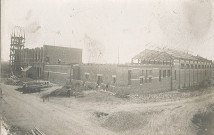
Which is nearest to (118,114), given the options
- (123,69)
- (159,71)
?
(123,69)

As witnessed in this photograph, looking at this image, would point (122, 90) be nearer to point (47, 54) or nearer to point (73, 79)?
point (73, 79)

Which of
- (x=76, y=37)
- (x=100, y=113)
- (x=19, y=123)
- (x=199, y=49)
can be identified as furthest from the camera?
(x=19, y=123)

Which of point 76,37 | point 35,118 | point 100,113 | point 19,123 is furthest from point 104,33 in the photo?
point 19,123

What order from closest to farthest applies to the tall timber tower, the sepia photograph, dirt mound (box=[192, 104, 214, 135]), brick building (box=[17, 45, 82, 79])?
dirt mound (box=[192, 104, 214, 135]) → the sepia photograph → brick building (box=[17, 45, 82, 79]) → the tall timber tower

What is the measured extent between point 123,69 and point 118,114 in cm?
93

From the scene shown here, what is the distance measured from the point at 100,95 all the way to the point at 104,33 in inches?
52.8

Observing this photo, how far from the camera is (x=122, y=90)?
405 centimetres

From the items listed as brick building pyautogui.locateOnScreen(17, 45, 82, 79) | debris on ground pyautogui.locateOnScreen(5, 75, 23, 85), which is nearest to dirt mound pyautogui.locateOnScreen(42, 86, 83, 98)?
brick building pyautogui.locateOnScreen(17, 45, 82, 79)

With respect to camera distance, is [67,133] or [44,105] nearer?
[67,133]

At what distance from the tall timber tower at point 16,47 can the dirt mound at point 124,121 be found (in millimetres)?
3306

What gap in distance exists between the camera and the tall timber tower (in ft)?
18.5

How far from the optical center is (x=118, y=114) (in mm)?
→ 4137

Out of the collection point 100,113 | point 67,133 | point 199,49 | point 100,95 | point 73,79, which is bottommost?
point 67,133

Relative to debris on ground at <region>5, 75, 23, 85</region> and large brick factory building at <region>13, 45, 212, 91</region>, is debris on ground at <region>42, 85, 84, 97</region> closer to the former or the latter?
large brick factory building at <region>13, 45, 212, 91</region>
